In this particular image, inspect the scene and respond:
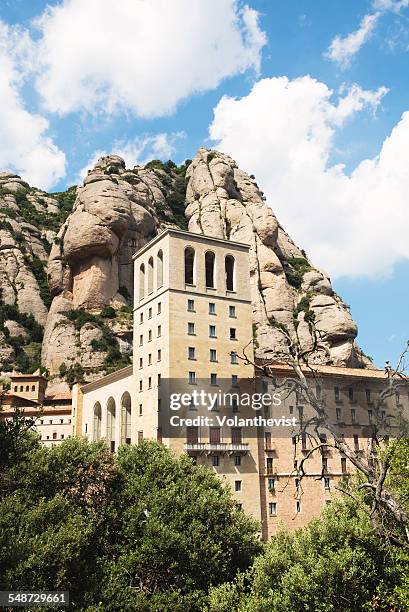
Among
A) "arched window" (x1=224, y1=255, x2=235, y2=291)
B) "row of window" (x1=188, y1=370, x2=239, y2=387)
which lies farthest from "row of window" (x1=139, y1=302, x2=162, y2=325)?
"arched window" (x1=224, y1=255, x2=235, y2=291)

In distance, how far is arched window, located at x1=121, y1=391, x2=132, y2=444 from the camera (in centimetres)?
6379

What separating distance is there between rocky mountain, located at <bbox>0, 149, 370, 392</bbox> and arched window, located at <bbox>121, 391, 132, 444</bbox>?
33182mm

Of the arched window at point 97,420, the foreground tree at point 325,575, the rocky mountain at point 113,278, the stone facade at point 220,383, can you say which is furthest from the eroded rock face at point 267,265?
the foreground tree at point 325,575

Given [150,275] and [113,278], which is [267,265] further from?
[150,275]

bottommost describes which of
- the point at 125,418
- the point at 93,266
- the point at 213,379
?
the point at 125,418

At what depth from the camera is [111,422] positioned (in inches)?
2692

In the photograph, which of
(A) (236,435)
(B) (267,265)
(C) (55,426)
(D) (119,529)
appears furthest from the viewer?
(B) (267,265)

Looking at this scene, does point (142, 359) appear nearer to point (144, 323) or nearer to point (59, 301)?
point (144, 323)

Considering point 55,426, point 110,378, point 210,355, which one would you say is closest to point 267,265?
point 110,378

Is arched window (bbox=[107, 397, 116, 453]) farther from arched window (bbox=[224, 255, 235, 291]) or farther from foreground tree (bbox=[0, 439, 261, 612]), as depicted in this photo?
foreground tree (bbox=[0, 439, 261, 612])

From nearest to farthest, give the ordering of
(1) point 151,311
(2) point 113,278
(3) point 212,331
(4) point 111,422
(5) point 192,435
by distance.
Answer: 1. (5) point 192,435
2. (3) point 212,331
3. (1) point 151,311
4. (4) point 111,422
5. (2) point 113,278

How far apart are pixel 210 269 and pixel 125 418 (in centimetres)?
2002

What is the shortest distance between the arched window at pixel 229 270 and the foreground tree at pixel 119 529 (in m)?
23.8

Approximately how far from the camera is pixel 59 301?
10662 centimetres
